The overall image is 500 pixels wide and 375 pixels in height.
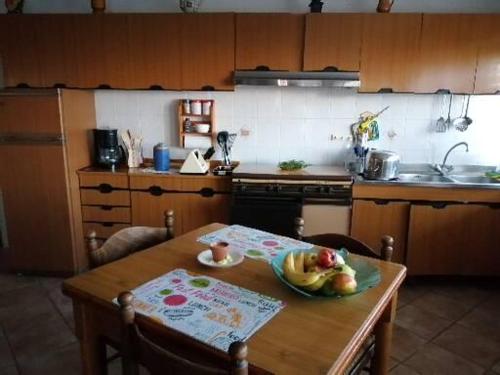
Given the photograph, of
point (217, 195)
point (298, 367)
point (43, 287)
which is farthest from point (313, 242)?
point (43, 287)

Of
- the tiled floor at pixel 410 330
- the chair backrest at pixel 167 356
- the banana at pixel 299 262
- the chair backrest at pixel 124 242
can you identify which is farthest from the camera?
the tiled floor at pixel 410 330

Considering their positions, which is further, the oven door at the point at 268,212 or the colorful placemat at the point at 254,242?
the oven door at the point at 268,212

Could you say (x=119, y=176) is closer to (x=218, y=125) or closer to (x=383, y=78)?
(x=218, y=125)

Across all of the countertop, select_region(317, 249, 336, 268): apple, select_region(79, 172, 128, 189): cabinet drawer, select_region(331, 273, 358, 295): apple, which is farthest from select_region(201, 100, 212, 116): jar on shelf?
select_region(331, 273, 358, 295): apple

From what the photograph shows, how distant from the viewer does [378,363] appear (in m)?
1.43

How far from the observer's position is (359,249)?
1.60 metres

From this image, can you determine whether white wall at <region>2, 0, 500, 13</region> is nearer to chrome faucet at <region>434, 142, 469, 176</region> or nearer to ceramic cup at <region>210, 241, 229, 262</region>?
chrome faucet at <region>434, 142, 469, 176</region>

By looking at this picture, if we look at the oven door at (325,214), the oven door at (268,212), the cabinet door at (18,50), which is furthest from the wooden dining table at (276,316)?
the cabinet door at (18,50)

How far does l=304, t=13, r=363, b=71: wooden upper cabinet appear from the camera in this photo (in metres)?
2.80

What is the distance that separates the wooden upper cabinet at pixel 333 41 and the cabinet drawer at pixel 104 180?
65.7 inches

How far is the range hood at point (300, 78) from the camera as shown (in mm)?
2805

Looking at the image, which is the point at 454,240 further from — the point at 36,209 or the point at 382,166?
the point at 36,209

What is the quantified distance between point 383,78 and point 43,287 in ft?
9.79

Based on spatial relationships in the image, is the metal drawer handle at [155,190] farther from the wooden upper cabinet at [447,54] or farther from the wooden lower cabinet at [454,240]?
the wooden upper cabinet at [447,54]
